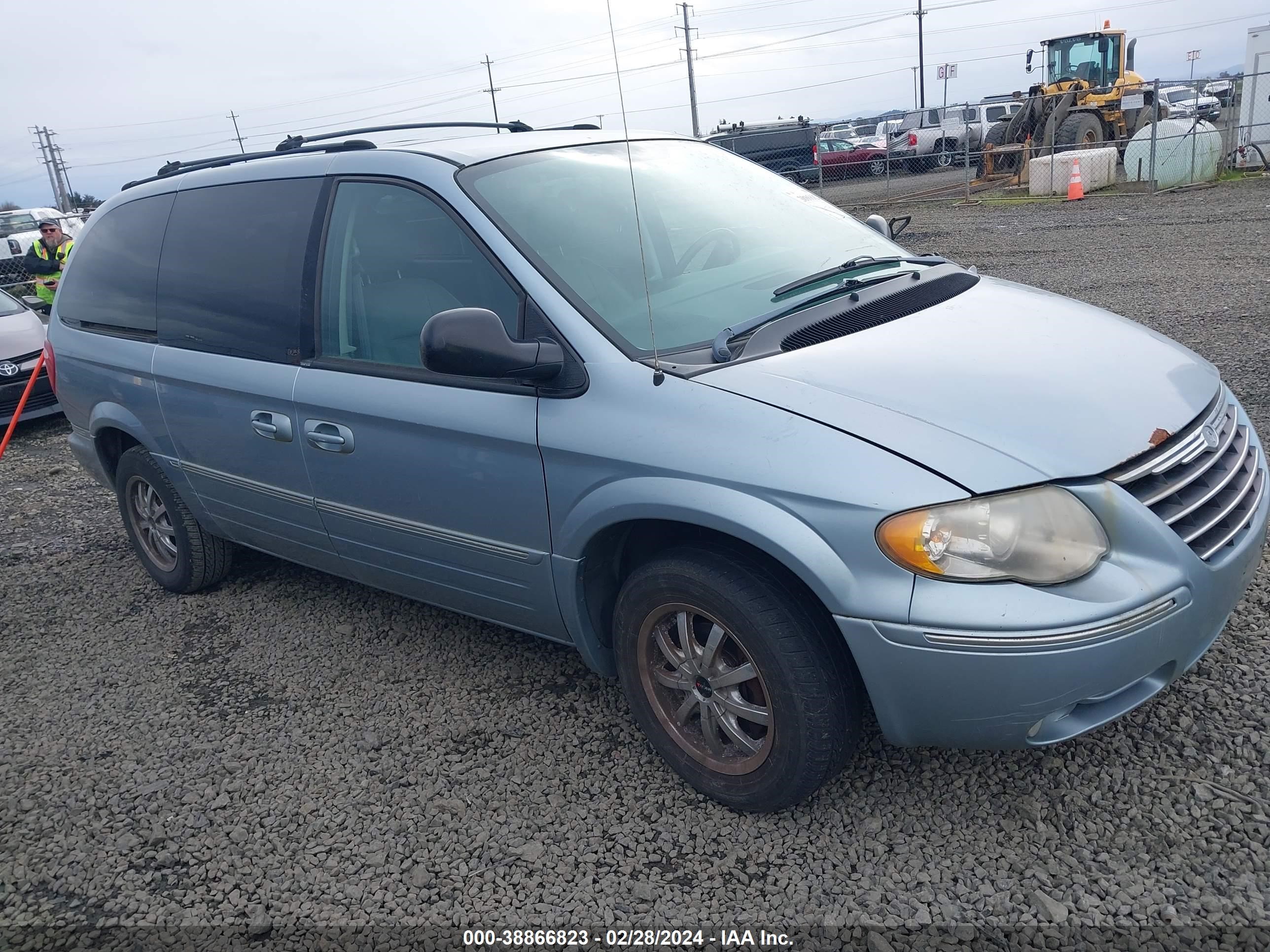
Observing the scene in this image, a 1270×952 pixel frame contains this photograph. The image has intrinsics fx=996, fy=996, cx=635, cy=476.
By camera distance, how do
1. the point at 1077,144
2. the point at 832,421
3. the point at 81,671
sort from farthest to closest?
the point at 1077,144 → the point at 81,671 → the point at 832,421

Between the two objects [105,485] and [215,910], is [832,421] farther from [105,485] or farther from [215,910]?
[105,485]

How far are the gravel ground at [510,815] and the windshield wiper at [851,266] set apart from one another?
1398 millimetres

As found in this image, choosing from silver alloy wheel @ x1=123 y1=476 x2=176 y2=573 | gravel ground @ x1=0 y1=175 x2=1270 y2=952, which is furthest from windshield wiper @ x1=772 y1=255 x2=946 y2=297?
silver alloy wheel @ x1=123 y1=476 x2=176 y2=573

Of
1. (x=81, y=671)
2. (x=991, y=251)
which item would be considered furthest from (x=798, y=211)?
(x=991, y=251)

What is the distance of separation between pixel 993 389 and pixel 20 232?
84.6 feet

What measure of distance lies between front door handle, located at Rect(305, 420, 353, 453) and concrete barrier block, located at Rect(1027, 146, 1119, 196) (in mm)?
17349

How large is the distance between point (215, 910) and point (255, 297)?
210 cm

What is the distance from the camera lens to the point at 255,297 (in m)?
3.66

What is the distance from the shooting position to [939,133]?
105 feet

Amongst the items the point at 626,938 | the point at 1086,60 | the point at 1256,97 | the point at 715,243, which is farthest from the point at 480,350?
the point at 1086,60

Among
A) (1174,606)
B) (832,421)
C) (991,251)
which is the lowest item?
(991,251)

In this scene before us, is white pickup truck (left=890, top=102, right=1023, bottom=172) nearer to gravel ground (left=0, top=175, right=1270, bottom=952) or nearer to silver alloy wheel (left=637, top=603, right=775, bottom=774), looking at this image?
gravel ground (left=0, top=175, right=1270, bottom=952)

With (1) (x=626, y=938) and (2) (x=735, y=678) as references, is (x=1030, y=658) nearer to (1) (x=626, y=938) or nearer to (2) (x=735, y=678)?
(2) (x=735, y=678)

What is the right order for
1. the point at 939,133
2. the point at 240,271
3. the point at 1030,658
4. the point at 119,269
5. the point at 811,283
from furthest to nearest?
the point at 939,133 < the point at 119,269 < the point at 240,271 < the point at 811,283 < the point at 1030,658
